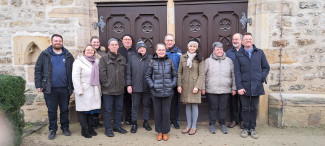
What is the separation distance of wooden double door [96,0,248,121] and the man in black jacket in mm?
1183

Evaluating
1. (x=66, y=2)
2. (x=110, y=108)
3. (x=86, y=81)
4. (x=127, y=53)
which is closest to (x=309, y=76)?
(x=127, y=53)

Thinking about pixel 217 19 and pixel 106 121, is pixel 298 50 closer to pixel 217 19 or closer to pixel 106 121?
pixel 217 19

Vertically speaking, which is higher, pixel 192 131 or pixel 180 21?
pixel 180 21

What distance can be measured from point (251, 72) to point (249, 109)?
0.59 m

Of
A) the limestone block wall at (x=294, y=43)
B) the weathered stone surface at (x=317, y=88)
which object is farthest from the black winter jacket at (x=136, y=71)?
the weathered stone surface at (x=317, y=88)

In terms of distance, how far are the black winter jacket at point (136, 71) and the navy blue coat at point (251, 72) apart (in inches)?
55.7

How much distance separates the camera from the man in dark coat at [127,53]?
4242 millimetres

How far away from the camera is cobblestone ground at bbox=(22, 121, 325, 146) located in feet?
11.9

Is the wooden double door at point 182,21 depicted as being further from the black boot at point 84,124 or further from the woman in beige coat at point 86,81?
the black boot at point 84,124

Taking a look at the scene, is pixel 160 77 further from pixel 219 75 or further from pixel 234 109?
pixel 234 109

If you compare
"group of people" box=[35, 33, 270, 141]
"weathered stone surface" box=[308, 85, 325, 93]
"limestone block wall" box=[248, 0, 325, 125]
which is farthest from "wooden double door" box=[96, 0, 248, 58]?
"weathered stone surface" box=[308, 85, 325, 93]

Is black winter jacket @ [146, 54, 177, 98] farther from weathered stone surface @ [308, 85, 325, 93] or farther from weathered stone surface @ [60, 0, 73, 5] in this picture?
weathered stone surface @ [308, 85, 325, 93]

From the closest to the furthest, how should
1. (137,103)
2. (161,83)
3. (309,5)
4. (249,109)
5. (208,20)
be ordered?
(161,83)
(249,109)
(137,103)
(309,5)
(208,20)

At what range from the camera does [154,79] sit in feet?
12.0
